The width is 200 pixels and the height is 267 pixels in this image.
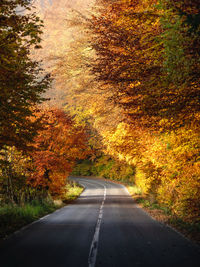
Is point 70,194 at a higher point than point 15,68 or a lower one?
lower

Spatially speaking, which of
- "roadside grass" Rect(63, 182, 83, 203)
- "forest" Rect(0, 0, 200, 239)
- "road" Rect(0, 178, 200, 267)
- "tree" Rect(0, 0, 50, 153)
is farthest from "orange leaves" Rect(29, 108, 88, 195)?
"tree" Rect(0, 0, 50, 153)

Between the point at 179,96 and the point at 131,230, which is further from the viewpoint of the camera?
the point at 131,230

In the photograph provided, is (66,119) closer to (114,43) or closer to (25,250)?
(114,43)

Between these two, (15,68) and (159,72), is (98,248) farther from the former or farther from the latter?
(15,68)

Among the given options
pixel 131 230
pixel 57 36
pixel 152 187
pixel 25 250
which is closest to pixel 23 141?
pixel 25 250

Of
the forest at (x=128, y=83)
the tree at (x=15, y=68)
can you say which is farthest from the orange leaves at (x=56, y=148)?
the tree at (x=15, y=68)

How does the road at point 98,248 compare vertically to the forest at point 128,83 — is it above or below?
below

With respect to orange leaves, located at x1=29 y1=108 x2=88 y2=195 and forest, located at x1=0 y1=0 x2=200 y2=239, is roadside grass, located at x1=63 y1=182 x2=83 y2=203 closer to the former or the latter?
orange leaves, located at x1=29 y1=108 x2=88 y2=195

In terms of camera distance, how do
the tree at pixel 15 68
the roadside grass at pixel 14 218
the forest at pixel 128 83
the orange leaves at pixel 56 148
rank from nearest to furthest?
1. the forest at pixel 128 83
2. the tree at pixel 15 68
3. the roadside grass at pixel 14 218
4. the orange leaves at pixel 56 148

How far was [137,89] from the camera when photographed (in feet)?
29.7

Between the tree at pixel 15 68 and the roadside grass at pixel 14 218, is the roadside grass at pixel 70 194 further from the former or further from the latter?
the tree at pixel 15 68

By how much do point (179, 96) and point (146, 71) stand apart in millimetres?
1297

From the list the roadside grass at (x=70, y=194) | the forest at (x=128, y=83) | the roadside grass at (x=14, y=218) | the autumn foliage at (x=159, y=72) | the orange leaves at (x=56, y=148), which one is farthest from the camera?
the roadside grass at (x=70, y=194)

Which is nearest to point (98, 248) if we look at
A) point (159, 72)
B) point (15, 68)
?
point (159, 72)
